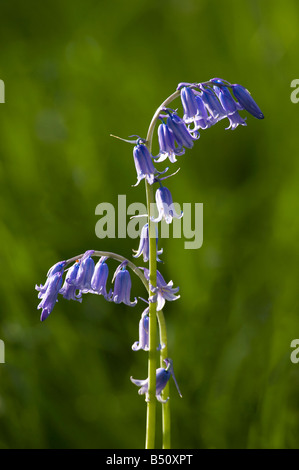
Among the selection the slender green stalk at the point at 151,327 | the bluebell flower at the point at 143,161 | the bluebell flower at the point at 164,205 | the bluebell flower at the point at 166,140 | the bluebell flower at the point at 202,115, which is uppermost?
the bluebell flower at the point at 202,115

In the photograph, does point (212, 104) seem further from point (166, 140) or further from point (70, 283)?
point (70, 283)

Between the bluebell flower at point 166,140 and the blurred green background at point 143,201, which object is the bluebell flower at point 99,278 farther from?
the blurred green background at point 143,201

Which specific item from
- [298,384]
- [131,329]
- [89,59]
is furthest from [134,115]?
[298,384]

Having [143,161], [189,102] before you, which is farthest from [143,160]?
[189,102]

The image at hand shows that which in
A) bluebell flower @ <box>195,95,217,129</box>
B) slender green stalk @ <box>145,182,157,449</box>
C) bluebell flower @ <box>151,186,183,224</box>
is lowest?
slender green stalk @ <box>145,182,157,449</box>

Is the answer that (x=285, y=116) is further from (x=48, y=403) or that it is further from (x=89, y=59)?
(x=48, y=403)

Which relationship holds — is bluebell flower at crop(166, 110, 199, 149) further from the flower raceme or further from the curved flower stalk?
the flower raceme

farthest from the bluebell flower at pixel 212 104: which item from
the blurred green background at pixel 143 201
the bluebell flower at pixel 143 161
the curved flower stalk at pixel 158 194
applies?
the blurred green background at pixel 143 201

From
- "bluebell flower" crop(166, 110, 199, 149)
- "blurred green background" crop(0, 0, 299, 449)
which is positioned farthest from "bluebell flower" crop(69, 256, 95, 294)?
"blurred green background" crop(0, 0, 299, 449)
